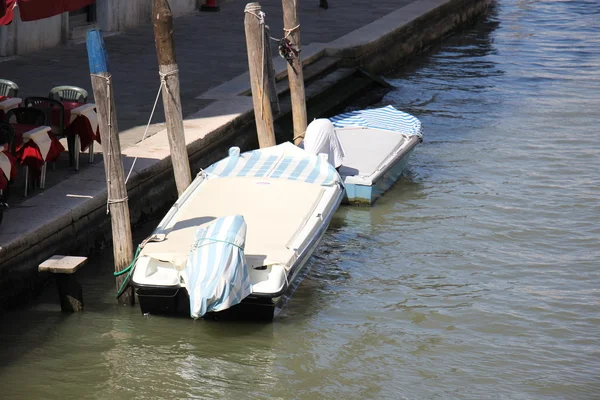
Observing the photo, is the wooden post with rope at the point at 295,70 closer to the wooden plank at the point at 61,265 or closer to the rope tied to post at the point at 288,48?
the rope tied to post at the point at 288,48

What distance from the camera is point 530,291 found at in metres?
8.72

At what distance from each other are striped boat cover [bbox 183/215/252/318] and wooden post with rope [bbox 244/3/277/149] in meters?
3.76

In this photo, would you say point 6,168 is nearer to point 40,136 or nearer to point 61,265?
point 40,136

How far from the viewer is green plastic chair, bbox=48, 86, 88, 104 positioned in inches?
388

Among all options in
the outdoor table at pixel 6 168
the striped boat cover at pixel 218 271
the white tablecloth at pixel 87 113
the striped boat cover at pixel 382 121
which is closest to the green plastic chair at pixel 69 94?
the white tablecloth at pixel 87 113

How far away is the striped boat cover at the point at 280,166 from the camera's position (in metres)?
9.29

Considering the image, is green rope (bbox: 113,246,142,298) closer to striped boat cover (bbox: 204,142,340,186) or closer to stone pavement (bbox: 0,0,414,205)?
stone pavement (bbox: 0,0,414,205)

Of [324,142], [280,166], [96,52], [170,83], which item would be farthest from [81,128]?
[324,142]

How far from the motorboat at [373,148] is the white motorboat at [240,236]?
1164 millimetres

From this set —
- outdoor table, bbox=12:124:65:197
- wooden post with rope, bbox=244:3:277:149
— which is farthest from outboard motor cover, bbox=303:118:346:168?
outdoor table, bbox=12:124:65:197

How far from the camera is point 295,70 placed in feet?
39.2

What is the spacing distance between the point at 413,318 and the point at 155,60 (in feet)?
24.9

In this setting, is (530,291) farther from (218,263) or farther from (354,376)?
(218,263)

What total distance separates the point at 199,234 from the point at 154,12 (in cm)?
219
